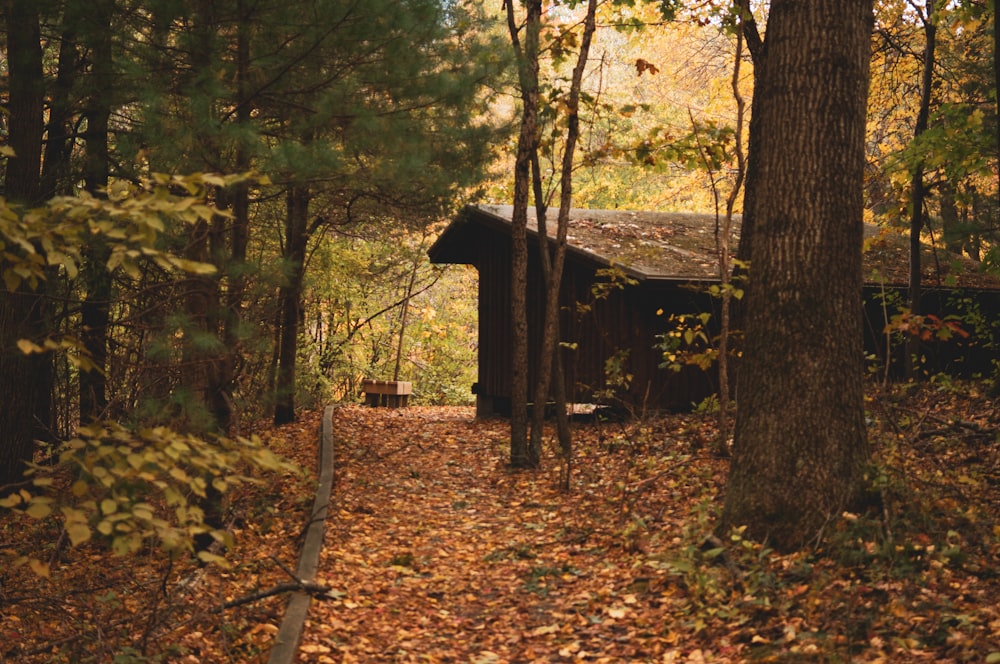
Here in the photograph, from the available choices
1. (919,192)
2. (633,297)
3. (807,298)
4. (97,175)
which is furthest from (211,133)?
(919,192)

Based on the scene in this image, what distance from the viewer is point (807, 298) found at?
6.70 metres

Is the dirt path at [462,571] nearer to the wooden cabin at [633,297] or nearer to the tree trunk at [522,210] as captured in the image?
the tree trunk at [522,210]

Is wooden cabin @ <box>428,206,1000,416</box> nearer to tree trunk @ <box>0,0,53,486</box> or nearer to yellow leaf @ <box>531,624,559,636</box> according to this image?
tree trunk @ <box>0,0,53,486</box>

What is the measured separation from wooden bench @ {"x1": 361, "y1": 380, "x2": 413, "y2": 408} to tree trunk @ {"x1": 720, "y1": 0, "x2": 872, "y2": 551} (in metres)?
15.1

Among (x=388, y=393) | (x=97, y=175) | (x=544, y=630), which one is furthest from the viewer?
(x=388, y=393)

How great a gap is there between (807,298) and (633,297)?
9.08 m

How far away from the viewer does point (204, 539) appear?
8766 mm

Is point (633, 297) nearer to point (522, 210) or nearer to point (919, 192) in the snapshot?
point (522, 210)

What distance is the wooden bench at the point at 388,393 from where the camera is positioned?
21.6 metres

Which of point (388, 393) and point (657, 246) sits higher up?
point (657, 246)

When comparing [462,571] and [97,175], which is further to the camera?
[97,175]

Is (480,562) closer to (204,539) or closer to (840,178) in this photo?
(204,539)

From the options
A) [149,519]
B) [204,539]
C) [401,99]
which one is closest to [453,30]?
[401,99]

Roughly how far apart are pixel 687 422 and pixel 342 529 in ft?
19.2
